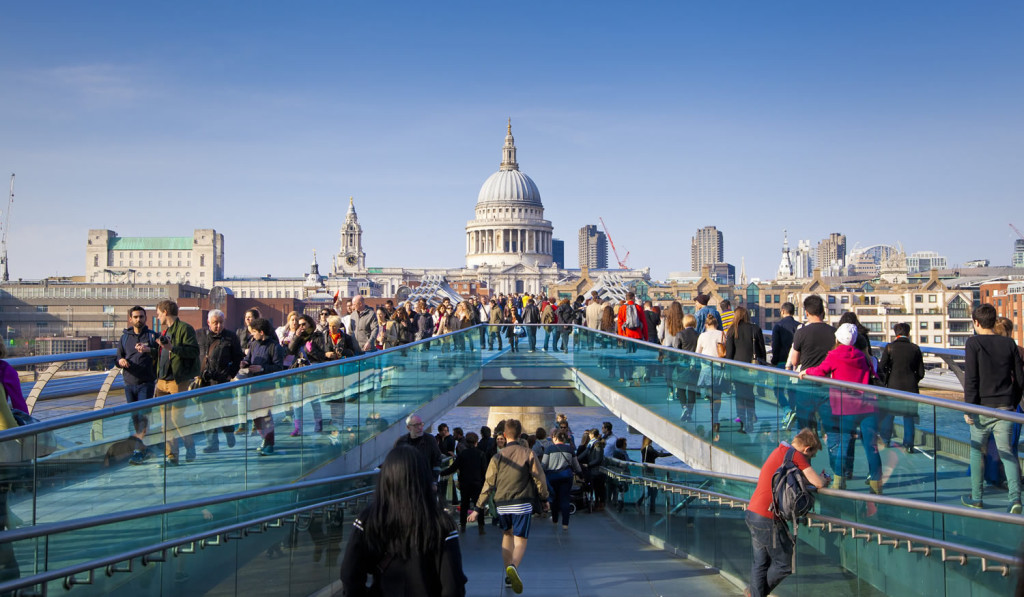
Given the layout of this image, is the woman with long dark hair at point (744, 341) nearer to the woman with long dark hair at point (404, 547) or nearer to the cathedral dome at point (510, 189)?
the woman with long dark hair at point (404, 547)

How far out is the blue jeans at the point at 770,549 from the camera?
6602 millimetres

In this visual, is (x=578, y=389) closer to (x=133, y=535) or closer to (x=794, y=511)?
(x=794, y=511)

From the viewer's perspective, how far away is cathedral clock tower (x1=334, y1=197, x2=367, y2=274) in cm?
17888

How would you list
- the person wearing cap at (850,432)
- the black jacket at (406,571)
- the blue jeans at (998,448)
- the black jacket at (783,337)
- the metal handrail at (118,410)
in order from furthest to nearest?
1. the black jacket at (783,337)
2. the person wearing cap at (850,432)
3. the blue jeans at (998,448)
4. the metal handrail at (118,410)
5. the black jacket at (406,571)

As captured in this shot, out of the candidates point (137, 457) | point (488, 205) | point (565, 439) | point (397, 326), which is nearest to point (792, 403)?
point (137, 457)

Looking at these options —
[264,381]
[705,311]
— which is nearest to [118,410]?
[264,381]

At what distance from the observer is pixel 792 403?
26.7 ft

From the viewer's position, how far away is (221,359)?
9.95 meters

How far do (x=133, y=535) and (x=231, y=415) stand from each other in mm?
1894

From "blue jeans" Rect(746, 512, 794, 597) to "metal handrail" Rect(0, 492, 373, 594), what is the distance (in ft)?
10.2

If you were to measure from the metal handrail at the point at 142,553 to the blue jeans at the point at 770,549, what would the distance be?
122 inches

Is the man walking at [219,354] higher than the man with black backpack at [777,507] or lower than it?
higher

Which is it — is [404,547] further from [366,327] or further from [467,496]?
[366,327]

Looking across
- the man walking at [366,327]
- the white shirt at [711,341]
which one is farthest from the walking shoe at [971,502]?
the man walking at [366,327]
